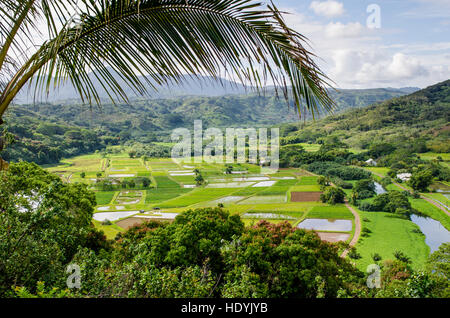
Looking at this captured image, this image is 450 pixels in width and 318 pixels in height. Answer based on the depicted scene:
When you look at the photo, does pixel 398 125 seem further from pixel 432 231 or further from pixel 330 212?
pixel 330 212

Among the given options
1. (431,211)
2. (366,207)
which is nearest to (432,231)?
(431,211)

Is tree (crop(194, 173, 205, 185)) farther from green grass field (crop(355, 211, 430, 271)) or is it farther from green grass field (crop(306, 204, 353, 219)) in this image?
green grass field (crop(355, 211, 430, 271))

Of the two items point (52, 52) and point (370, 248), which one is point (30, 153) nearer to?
point (370, 248)

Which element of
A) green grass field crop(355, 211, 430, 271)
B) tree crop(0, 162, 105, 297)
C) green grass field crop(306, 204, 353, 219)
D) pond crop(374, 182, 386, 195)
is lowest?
green grass field crop(355, 211, 430, 271)

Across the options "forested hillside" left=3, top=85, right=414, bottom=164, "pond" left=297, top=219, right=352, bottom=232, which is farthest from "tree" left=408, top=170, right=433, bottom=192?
"pond" left=297, top=219, right=352, bottom=232

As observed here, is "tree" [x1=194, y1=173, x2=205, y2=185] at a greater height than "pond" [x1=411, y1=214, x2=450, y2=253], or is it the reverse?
"tree" [x1=194, y1=173, x2=205, y2=185]

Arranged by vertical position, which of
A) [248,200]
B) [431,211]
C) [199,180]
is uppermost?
[199,180]
